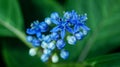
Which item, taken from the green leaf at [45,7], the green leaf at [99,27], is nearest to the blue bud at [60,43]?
the green leaf at [99,27]

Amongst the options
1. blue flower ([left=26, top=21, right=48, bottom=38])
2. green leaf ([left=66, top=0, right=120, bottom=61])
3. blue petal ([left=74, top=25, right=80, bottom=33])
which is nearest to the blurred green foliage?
green leaf ([left=66, top=0, right=120, bottom=61])

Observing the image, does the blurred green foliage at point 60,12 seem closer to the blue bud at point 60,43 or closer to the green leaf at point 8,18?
the green leaf at point 8,18

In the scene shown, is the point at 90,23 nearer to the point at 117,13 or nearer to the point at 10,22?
the point at 117,13

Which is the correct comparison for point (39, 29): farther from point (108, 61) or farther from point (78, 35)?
point (108, 61)

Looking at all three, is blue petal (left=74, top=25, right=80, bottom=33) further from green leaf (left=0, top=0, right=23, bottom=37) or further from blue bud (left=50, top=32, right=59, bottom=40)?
green leaf (left=0, top=0, right=23, bottom=37)

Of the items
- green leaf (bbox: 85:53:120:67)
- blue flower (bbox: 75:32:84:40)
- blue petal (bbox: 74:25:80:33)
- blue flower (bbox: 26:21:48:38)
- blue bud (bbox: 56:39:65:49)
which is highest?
blue flower (bbox: 26:21:48:38)

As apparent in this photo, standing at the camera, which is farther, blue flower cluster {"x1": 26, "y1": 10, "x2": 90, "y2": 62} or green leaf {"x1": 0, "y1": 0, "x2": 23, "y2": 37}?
green leaf {"x1": 0, "y1": 0, "x2": 23, "y2": 37}

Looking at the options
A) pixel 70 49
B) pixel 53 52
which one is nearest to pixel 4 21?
pixel 70 49

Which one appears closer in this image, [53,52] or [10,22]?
[53,52]
